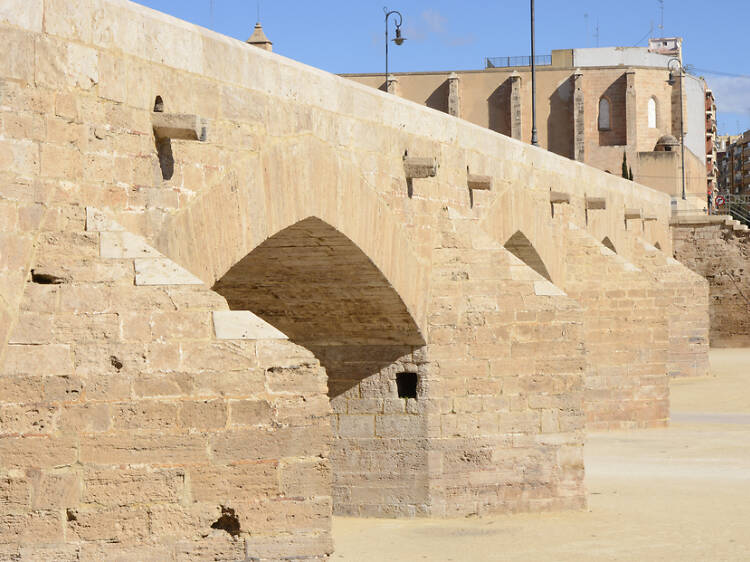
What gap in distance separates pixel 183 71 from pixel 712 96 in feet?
203

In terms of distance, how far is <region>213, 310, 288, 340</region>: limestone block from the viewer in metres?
5.52

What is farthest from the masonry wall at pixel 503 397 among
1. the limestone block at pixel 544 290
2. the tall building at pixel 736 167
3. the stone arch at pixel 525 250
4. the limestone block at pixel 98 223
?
the tall building at pixel 736 167

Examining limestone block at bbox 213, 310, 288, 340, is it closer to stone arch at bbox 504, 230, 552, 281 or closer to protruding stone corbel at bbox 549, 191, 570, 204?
stone arch at bbox 504, 230, 552, 281

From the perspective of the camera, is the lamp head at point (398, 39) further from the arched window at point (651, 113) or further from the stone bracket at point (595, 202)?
the arched window at point (651, 113)

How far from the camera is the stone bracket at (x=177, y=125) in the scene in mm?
6566

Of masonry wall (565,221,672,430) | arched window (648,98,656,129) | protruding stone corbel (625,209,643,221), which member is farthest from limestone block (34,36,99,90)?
arched window (648,98,656,129)

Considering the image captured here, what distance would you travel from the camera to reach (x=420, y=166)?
33.4 ft

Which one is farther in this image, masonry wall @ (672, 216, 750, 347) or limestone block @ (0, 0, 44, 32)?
masonry wall @ (672, 216, 750, 347)

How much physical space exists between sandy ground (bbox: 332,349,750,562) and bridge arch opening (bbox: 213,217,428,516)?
311 mm

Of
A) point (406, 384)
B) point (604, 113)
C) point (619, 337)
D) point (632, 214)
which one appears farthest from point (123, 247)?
point (604, 113)

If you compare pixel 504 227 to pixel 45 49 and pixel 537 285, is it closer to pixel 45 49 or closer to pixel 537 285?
pixel 537 285

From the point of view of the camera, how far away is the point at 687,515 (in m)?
10.8

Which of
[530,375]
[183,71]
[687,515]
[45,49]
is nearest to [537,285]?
[530,375]

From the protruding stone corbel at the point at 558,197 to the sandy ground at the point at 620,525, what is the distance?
3.30 m
